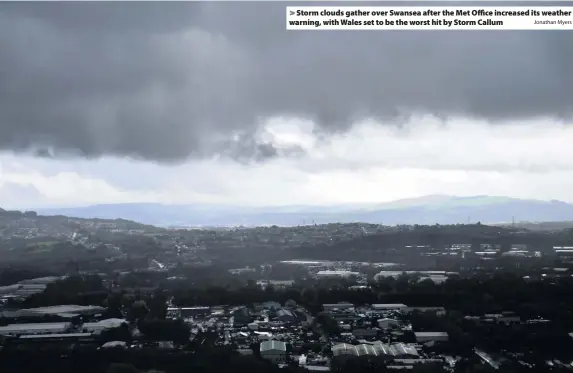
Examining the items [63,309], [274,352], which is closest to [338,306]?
[274,352]

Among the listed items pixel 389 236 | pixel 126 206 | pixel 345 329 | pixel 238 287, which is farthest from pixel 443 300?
pixel 126 206

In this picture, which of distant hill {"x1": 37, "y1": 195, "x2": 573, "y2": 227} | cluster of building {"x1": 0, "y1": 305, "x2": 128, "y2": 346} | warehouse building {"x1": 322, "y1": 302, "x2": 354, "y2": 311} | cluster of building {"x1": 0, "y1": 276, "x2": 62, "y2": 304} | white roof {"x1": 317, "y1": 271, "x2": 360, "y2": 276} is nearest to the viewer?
cluster of building {"x1": 0, "y1": 305, "x2": 128, "y2": 346}

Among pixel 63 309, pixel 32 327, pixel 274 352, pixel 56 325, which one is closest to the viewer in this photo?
pixel 274 352

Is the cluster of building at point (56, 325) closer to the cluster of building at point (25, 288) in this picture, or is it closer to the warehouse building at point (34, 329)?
the warehouse building at point (34, 329)

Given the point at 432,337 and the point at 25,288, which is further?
the point at 25,288

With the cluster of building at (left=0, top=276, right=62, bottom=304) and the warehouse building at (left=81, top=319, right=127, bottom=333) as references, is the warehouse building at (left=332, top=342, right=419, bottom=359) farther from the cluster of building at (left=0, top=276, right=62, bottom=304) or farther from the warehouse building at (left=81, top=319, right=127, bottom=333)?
the cluster of building at (left=0, top=276, right=62, bottom=304)

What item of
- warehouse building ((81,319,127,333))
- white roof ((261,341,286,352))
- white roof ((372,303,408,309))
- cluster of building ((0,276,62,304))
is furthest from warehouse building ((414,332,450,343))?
cluster of building ((0,276,62,304))

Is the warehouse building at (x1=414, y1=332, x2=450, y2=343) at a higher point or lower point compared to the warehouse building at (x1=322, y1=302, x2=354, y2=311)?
lower

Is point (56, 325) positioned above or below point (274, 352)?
above

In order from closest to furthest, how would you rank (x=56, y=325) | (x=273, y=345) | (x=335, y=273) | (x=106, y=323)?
1. (x=273, y=345)
2. (x=56, y=325)
3. (x=106, y=323)
4. (x=335, y=273)

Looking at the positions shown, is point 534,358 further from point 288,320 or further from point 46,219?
point 46,219

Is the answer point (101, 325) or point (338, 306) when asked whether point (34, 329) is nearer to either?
point (101, 325)

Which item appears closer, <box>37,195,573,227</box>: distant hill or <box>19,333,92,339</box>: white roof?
<box>19,333,92,339</box>: white roof
